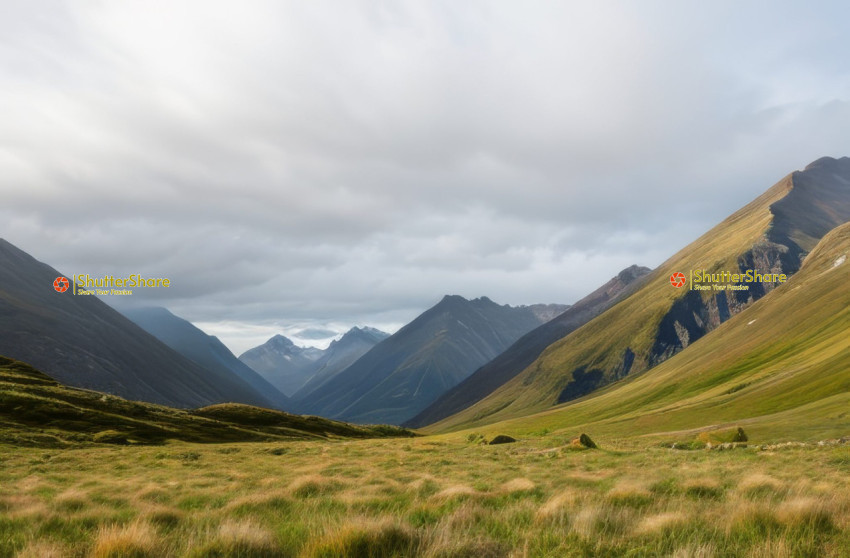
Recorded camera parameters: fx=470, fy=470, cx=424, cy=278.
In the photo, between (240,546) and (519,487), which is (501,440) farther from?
(240,546)

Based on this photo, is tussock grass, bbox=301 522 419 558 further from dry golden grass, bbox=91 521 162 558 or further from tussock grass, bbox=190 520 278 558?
dry golden grass, bbox=91 521 162 558

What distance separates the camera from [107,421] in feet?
195

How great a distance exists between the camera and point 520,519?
8.51 m

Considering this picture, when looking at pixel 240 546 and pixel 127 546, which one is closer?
pixel 127 546

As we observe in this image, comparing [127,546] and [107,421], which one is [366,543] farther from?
[107,421]

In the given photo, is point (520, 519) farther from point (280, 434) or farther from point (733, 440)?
point (280, 434)

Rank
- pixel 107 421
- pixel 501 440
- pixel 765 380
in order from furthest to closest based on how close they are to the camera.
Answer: pixel 765 380 < pixel 107 421 < pixel 501 440

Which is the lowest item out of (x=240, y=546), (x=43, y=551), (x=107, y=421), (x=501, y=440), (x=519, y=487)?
(x=501, y=440)

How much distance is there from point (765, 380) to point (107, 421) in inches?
4605

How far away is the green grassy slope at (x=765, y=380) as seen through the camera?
58344mm

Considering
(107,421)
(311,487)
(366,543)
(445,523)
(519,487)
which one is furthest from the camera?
(107,421)

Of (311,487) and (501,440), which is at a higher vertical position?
(311,487)

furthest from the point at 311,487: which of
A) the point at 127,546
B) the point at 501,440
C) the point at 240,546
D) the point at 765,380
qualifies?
the point at 765,380

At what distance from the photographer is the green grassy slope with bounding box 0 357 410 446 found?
4866 cm
